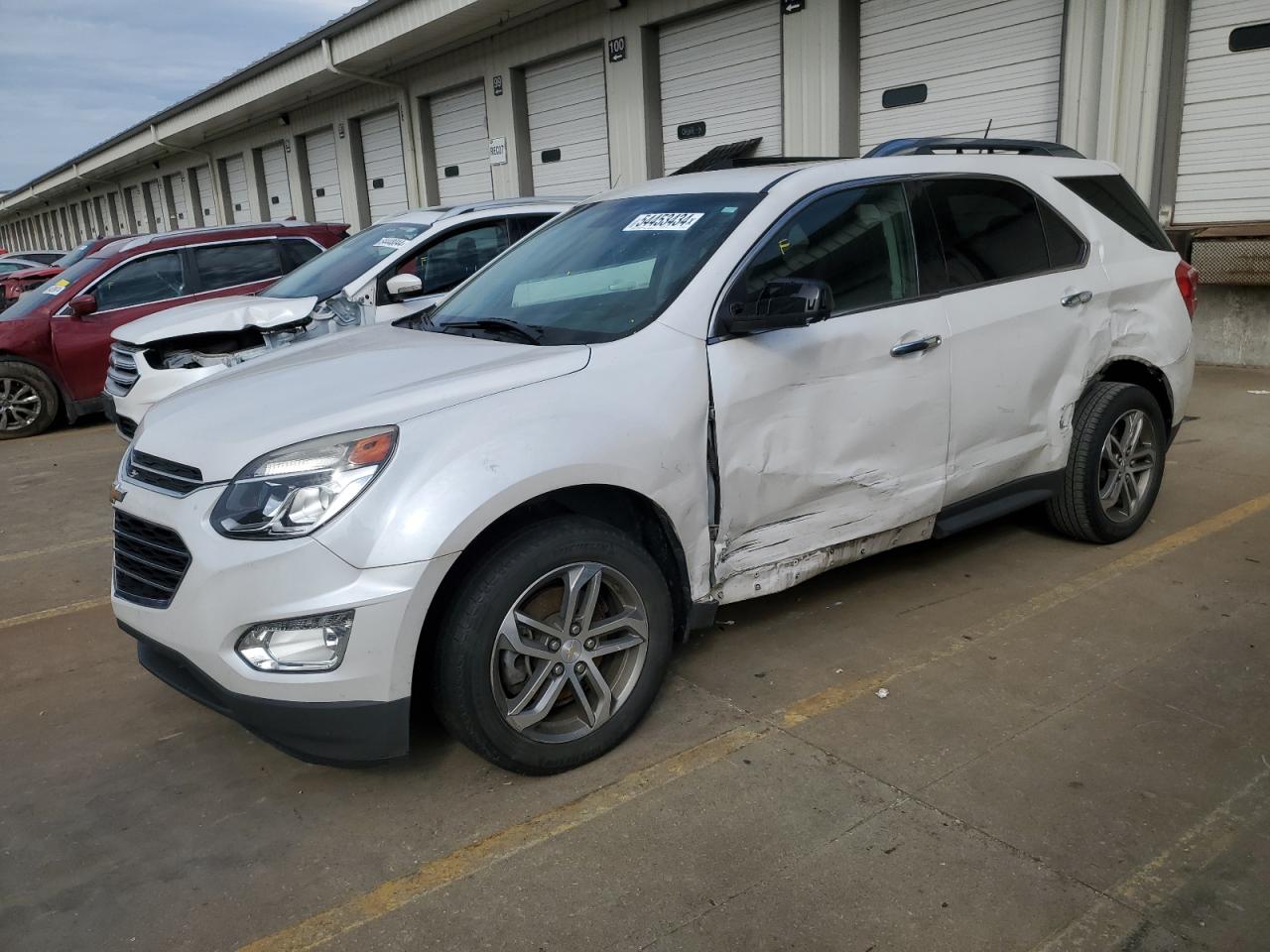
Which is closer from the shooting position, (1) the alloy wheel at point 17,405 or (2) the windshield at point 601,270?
(2) the windshield at point 601,270

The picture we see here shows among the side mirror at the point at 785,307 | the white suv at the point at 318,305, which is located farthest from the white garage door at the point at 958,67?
the side mirror at the point at 785,307

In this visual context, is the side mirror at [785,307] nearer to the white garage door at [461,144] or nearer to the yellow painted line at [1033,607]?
the yellow painted line at [1033,607]

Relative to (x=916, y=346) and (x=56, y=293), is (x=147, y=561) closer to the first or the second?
(x=916, y=346)

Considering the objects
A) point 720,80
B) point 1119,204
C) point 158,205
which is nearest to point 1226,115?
point 1119,204

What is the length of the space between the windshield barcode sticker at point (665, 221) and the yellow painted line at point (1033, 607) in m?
1.78

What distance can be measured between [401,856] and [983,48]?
33.0 ft

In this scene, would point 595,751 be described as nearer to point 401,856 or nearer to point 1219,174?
point 401,856

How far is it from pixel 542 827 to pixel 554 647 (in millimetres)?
515

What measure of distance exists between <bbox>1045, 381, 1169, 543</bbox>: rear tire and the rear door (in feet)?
0.42

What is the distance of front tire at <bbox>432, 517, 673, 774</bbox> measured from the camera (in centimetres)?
283

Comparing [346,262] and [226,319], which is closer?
[226,319]

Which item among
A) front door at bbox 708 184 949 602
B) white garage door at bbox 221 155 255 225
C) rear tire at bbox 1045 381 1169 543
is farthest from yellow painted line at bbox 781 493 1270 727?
white garage door at bbox 221 155 255 225

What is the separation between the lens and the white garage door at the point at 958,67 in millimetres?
9758

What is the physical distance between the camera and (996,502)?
4.33m
